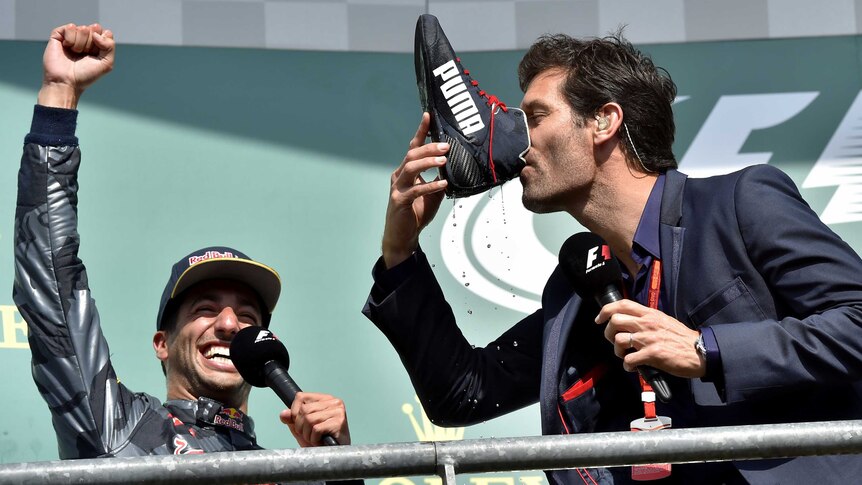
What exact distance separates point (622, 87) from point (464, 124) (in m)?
0.40

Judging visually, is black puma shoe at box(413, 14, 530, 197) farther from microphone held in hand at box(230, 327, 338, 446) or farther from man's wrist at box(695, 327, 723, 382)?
man's wrist at box(695, 327, 723, 382)

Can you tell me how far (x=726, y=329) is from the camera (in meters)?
2.02

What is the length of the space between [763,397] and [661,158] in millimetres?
733

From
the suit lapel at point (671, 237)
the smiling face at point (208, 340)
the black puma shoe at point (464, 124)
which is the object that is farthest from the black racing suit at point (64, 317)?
the suit lapel at point (671, 237)

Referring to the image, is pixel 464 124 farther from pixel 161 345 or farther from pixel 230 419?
pixel 161 345

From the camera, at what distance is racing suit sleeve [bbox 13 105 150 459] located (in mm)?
2500

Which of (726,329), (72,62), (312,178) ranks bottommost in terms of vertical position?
(726,329)

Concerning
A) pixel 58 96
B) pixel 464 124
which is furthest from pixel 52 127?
pixel 464 124

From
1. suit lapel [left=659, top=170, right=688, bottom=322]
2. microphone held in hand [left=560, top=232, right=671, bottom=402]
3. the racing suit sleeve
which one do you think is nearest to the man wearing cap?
the racing suit sleeve

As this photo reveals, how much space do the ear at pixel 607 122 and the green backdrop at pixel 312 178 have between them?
1.32 m

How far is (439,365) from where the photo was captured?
2.52 meters

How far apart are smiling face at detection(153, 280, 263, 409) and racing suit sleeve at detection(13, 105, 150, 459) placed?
11.0 inches

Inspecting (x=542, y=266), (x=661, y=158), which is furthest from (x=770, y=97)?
(x=661, y=158)

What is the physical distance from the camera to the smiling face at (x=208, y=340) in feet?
9.34
